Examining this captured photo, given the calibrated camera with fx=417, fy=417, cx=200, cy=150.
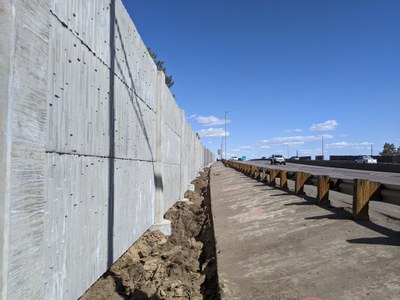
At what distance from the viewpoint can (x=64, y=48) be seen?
358 centimetres

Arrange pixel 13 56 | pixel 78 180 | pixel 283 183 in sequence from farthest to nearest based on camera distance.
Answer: pixel 283 183 → pixel 78 180 → pixel 13 56

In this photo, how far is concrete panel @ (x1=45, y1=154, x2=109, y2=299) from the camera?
133 inches

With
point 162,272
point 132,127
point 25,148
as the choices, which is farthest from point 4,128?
point 162,272

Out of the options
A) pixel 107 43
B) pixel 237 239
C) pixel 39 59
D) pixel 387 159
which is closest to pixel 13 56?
pixel 39 59

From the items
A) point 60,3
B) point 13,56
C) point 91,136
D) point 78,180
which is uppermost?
point 60,3

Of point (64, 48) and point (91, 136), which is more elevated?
point (64, 48)

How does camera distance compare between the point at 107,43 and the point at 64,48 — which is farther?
the point at 107,43

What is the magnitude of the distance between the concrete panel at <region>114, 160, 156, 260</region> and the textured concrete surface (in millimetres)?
1421

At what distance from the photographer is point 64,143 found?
11.9 feet

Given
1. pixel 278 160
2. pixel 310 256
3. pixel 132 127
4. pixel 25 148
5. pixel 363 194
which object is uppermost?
pixel 132 127

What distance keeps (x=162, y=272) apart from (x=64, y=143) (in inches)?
140

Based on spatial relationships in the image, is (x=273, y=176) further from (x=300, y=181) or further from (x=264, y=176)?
(x=300, y=181)

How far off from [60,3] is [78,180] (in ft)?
5.24

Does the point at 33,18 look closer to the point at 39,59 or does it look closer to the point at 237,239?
the point at 39,59
